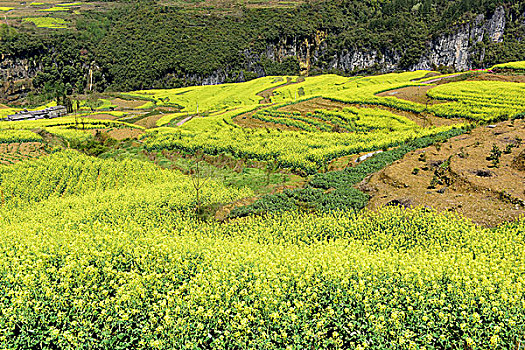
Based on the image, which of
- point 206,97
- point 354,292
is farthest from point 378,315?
point 206,97

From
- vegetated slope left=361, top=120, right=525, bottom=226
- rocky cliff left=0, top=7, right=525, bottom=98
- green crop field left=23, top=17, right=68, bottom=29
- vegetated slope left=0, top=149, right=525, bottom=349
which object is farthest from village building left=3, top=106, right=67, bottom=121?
green crop field left=23, top=17, right=68, bottom=29

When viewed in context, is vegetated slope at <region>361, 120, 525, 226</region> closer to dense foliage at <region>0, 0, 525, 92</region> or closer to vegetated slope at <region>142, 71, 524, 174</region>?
vegetated slope at <region>142, 71, 524, 174</region>

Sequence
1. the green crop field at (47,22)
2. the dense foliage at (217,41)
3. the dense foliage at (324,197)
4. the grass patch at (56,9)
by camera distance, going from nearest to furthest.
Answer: the dense foliage at (324,197), the dense foliage at (217,41), the green crop field at (47,22), the grass patch at (56,9)

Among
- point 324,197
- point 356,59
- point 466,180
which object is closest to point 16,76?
point 356,59

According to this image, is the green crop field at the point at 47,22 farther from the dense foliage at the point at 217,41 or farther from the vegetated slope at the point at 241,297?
the vegetated slope at the point at 241,297

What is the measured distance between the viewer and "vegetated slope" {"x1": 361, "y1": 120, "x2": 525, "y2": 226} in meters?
14.8

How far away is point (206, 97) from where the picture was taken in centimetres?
8762

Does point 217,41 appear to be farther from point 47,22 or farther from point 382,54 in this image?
point 47,22

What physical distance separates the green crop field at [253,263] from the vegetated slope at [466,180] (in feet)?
2.36

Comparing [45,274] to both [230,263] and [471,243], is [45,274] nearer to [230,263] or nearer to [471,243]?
[230,263]

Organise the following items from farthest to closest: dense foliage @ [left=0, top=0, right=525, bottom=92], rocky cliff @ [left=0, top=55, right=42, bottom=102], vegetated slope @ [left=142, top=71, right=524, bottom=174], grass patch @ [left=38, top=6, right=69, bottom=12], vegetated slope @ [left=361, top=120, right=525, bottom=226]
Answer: grass patch @ [left=38, top=6, right=69, bottom=12]
rocky cliff @ [left=0, top=55, right=42, bottom=102]
dense foliage @ [left=0, top=0, right=525, bottom=92]
vegetated slope @ [left=142, top=71, right=524, bottom=174]
vegetated slope @ [left=361, top=120, right=525, bottom=226]

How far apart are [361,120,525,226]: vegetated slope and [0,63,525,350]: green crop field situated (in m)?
0.72

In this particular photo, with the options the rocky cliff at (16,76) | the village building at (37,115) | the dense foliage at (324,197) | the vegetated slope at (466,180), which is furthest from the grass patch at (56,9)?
the vegetated slope at (466,180)

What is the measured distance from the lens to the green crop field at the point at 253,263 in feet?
21.7
